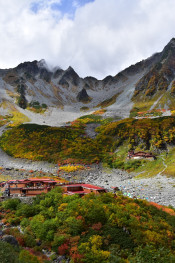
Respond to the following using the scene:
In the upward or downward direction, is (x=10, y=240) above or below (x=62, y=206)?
below

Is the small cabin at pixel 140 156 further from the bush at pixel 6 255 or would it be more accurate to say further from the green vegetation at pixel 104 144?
the bush at pixel 6 255

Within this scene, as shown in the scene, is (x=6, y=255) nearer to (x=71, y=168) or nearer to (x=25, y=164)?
(x=71, y=168)

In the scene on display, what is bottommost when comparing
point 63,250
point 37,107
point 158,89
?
point 63,250

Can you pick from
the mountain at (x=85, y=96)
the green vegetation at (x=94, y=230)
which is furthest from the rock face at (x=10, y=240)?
the mountain at (x=85, y=96)

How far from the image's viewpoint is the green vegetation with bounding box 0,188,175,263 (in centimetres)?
1148

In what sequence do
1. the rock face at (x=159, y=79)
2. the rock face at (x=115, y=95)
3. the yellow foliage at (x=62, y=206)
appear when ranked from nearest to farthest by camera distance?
the yellow foliage at (x=62, y=206)
the rock face at (x=115, y=95)
the rock face at (x=159, y=79)

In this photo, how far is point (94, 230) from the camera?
44.6ft

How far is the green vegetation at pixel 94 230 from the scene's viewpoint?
1148 cm

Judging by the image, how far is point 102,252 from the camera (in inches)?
451

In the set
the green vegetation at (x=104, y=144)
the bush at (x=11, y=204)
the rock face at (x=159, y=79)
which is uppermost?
the rock face at (x=159, y=79)

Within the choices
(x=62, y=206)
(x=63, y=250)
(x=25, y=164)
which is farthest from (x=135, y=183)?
(x=25, y=164)

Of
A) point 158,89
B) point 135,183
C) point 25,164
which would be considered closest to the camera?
point 135,183

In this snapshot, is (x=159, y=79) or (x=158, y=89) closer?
(x=158, y=89)

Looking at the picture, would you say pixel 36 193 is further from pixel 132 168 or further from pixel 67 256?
pixel 132 168
